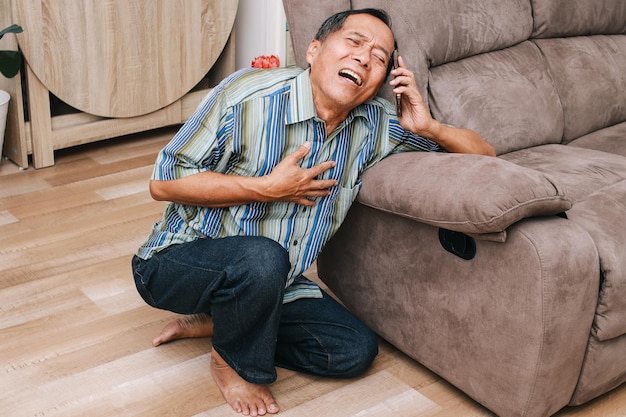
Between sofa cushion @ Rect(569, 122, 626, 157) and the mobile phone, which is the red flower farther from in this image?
the mobile phone

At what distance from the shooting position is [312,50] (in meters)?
1.98

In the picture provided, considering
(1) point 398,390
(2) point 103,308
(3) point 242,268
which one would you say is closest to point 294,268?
(3) point 242,268

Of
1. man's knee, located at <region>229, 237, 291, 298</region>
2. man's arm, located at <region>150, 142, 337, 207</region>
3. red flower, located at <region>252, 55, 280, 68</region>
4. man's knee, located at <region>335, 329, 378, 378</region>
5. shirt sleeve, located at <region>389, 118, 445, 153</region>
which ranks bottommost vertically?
man's knee, located at <region>335, 329, 378, 378</region>

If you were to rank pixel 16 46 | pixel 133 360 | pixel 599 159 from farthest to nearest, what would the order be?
pixel 16 46 < pixel 599 159 < pixel 133 360

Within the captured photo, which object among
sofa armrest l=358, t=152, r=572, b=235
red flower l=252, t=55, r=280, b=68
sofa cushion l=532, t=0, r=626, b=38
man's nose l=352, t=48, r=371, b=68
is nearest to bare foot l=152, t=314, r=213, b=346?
sofa armrest l=358, t=152, r=572, b=235

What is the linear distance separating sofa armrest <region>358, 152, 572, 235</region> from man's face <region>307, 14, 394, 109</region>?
8.1 inches

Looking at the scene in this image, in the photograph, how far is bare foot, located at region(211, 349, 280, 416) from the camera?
1919 millimetres

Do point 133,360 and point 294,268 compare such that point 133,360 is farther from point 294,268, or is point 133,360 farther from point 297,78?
point 297,78

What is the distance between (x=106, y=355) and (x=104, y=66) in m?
1.46

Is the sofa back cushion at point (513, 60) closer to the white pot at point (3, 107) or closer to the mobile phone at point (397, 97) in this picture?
the mobile phone at point (397, 97)

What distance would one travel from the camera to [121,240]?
2.70 metres

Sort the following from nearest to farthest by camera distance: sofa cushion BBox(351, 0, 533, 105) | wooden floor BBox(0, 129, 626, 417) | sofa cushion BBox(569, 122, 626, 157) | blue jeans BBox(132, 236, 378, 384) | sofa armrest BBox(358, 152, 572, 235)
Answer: sofa armrest BBox(358, 152, 572, 235)
blue jeans BBox(132, 236, 378, 384)
wooden floor BBox(0, 129, 626, 417)
sofa cushion BBox(351, 0, 533, 105)
sofa cushion BBox(569, 122, 626, 157)

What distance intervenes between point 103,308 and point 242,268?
662 mm

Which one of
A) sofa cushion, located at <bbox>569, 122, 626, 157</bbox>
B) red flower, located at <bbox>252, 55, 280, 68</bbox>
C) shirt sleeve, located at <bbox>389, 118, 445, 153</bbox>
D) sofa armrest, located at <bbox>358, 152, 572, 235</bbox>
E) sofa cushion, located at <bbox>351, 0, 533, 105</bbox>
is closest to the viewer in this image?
sofa armrest, located at <bbox>358, 152, 572, 235</bbox>
